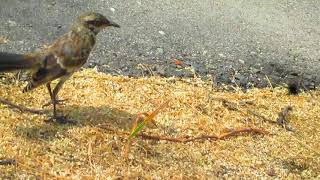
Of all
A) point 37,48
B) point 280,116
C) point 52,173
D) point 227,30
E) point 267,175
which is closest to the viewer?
point 52,173

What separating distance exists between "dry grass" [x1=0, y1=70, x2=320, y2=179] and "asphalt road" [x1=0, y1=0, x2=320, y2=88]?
39cm

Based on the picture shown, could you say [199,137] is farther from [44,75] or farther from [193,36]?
[193,36]

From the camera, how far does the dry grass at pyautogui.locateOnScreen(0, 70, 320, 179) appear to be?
486 centimetres

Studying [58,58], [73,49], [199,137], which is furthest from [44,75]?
[199,137]

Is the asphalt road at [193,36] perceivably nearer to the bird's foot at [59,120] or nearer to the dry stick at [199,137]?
the dry stick at [199,137]

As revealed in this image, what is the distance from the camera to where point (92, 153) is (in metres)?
4.97

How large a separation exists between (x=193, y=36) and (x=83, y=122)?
255 centimetres

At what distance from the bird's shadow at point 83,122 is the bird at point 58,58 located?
0.35 ft

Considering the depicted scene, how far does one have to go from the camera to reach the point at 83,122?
17.6 ft

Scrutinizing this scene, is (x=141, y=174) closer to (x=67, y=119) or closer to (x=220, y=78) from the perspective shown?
(x=67, y=119)

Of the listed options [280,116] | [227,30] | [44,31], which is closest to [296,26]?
[227,30]

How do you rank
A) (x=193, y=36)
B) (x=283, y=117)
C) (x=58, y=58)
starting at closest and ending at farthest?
(x=58, y=58) → (x=283, y=117) → (x=193, y=36)

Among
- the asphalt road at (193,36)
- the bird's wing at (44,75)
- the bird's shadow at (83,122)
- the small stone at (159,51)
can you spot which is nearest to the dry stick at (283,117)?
the asphalt road at (193,36)

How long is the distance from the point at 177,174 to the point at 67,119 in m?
1.11
